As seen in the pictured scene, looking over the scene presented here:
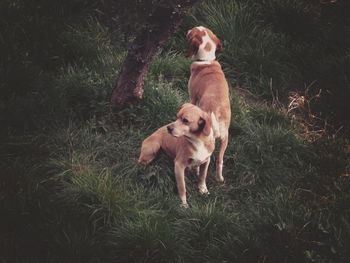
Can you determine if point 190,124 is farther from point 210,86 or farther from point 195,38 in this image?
point 195,38

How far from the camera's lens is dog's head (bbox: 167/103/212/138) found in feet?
18.5

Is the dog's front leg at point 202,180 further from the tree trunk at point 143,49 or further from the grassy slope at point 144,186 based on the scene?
the tree trunk at point 143,49

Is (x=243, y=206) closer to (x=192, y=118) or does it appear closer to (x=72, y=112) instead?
(x=192, y=118)

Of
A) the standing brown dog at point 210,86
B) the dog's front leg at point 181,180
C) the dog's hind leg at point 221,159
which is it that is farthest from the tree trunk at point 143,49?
the dog's front leg at point 181,180

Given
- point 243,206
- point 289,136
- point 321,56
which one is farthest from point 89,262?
point 321,56

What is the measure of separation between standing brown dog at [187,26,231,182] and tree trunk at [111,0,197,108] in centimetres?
37

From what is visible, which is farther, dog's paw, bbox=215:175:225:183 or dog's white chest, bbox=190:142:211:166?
dog's paw, bbox=215:175:225:183

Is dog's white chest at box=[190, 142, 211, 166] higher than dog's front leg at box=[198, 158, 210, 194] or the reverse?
higher

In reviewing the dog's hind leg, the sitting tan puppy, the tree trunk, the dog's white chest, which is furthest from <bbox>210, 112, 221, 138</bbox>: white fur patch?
the tree trunk

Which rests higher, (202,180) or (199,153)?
(199,153)

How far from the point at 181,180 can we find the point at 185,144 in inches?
14.8

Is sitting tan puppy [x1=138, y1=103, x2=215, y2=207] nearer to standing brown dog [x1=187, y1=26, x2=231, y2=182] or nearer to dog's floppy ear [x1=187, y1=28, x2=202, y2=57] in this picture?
standing brown dog [x1=187, y1=26, x2=231, y2=182]

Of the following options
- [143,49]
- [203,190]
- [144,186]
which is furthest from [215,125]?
[143,49]

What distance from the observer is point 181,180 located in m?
6.00
